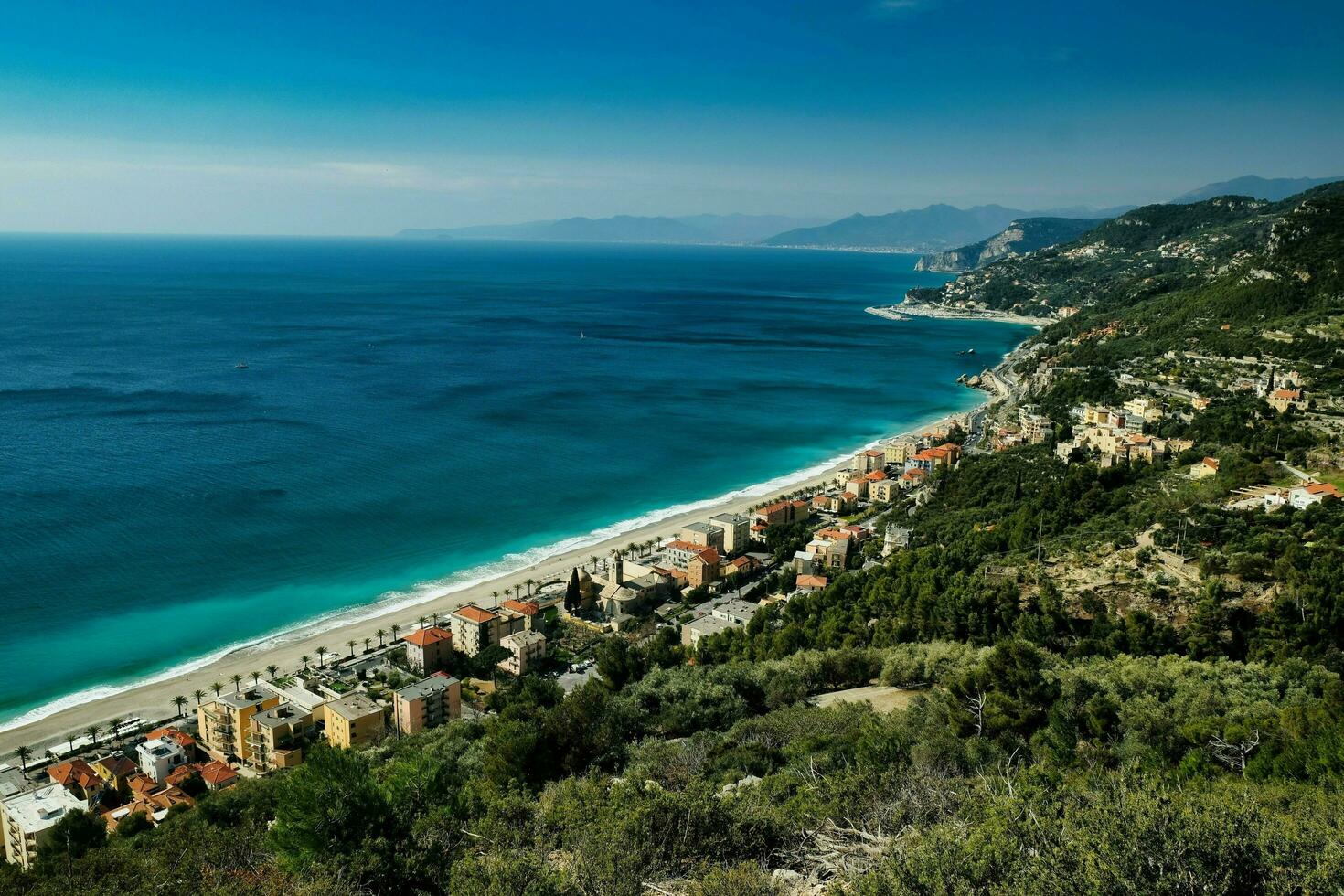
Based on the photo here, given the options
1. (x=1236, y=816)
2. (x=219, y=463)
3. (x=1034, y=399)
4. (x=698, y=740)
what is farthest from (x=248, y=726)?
(x=1034, y=399)

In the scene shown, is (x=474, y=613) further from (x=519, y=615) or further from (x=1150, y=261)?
(x=1150, y=261)

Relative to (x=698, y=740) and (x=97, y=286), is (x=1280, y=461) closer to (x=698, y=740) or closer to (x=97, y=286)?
(x=698, y=740)

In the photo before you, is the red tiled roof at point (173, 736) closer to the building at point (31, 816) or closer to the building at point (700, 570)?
the building at point (31, 816)

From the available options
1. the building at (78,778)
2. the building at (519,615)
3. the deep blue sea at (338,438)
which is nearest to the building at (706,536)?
the deep blue sea at (338,438)

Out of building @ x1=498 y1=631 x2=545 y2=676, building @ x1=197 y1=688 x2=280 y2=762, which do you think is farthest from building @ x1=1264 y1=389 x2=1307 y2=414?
building @ x1=197 y1=688 x2=280 y2=762

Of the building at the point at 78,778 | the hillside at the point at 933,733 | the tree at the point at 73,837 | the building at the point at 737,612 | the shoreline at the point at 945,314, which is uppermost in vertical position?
the shoreline at the point at 945,314

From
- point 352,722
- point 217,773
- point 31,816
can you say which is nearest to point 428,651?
point 352,722

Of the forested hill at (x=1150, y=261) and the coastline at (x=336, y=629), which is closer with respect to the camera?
the coastline at (x=336, y=629)
